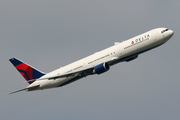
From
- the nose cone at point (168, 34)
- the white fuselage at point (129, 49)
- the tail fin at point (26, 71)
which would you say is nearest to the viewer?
the white fuselage at point (129, 49)

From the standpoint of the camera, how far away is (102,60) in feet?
243

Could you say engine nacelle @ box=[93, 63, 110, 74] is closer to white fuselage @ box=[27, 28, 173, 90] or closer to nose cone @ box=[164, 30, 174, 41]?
white fuselage @ box=[27, 28, 173, 90]

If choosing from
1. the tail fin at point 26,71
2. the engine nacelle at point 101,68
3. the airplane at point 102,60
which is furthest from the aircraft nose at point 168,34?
the tail fin at point 26,71

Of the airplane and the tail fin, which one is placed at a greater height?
the tail fin

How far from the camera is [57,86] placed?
263 ft

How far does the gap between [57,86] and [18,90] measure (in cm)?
897

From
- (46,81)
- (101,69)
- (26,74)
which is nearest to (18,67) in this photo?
(26,74)

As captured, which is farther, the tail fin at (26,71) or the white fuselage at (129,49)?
the tail fin at (26,71)

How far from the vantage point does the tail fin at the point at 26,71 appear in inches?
3287

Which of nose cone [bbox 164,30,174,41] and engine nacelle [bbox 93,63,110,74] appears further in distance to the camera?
engine nacelle [bbox 93,63,110,74]

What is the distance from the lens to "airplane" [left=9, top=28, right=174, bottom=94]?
70750 mm

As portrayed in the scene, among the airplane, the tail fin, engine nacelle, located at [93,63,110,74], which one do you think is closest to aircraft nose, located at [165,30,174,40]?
the airplane

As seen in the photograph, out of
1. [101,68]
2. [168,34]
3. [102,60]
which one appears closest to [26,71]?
[102,60]

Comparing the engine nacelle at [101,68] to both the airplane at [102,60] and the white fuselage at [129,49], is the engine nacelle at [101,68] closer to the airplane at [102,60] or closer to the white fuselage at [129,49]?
the airplane at [102,60]
